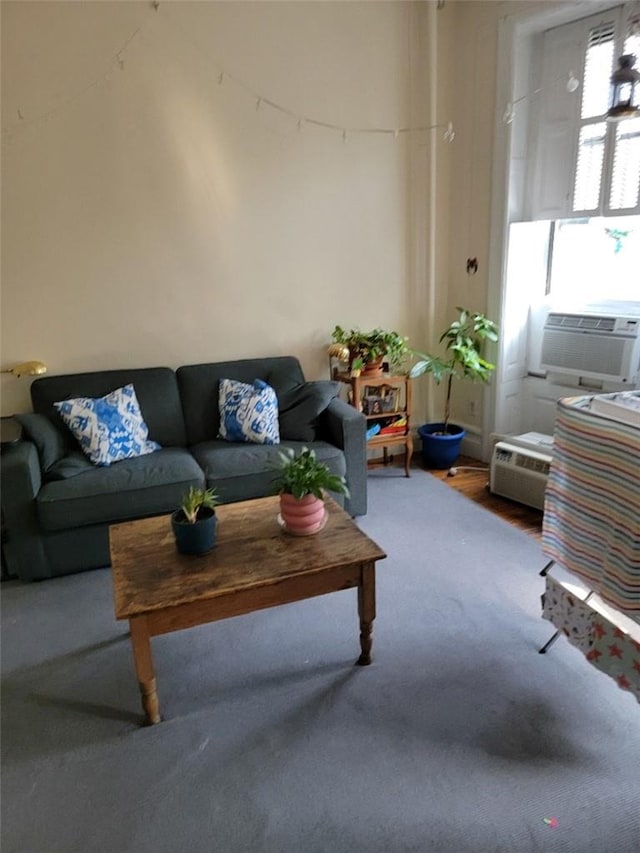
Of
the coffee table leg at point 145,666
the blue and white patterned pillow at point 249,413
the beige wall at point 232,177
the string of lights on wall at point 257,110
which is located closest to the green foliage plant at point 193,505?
the coffee table leg at point 145,666

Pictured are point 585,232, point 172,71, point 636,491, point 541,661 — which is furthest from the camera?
point 585,232

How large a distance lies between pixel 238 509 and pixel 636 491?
4.59 feet

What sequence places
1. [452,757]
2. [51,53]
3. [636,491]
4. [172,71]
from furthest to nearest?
[172,71] → [51,53] → [452,757] → [636,491]

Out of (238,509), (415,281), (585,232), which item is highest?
(585,232)

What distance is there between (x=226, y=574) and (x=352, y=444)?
1.38 meters

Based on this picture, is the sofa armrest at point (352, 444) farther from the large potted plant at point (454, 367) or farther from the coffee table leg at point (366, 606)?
the coffee table leg at point (366, 606)

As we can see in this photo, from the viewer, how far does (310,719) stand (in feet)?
6.11

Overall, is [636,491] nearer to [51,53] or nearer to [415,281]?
[415,281]

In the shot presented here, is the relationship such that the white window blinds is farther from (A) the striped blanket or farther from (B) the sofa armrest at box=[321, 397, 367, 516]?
(A) the striped blanket

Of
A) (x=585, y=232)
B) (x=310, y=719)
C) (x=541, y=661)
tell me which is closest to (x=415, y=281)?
(x=585, y=232)

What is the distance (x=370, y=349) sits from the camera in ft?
11.6

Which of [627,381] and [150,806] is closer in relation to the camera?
[150,806]

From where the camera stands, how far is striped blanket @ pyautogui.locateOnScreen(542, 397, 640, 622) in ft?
5.22

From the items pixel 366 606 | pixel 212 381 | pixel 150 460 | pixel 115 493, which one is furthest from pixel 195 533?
pixel 212 381
